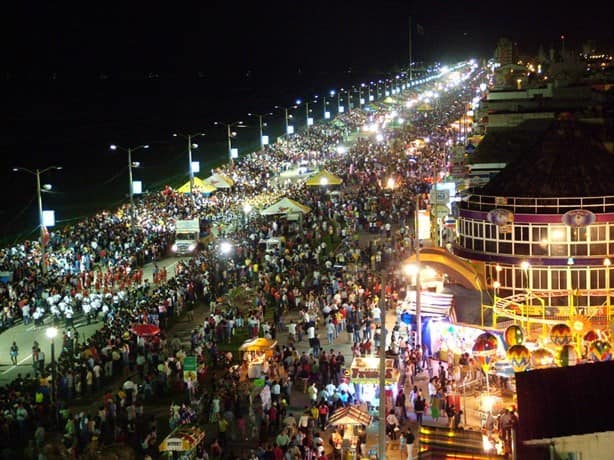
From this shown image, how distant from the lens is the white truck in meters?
50.9

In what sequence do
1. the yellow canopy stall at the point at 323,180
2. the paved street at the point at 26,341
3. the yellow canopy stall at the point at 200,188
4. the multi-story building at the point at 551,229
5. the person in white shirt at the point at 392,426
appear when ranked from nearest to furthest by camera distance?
the person in white shirt at the point at 392,426
the multi-story building at the point at 551,229
the paved street at the point at 26,341
the yellow canopy stall at the point at 323,180
the yellow canopy stall at the point at 200,188

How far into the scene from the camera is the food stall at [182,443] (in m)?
21.5

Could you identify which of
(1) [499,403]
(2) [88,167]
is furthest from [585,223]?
(2) [88,167]

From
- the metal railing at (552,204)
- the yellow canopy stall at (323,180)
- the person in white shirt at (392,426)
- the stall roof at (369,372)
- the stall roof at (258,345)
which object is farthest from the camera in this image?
the yellow canopy stall at (323,180)

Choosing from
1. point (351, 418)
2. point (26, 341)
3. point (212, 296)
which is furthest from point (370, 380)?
point (212, 296)

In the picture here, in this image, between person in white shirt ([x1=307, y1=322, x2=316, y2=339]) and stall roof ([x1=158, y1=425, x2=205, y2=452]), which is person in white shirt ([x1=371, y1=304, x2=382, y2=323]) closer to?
person in white shirt ([x1=307, y1=322, x2=316, y2=339])

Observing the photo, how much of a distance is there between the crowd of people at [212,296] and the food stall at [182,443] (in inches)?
45.5

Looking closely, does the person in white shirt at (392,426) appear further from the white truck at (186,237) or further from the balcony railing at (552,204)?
the white truck at (186,237)

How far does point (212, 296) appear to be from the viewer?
1580 inches

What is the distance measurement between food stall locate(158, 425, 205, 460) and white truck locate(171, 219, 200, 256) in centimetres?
2854

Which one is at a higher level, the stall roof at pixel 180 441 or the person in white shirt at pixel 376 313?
the person in white shirt at pixel 376 313

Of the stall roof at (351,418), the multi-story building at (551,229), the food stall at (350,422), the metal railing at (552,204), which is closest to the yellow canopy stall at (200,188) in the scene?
the multi-story building at (551,229)

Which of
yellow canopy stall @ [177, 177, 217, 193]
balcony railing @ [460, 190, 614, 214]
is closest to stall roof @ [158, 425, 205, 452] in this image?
balcony railing @ [460, 190, 614, 214]

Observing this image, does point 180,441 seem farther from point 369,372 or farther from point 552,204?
point 552,204
